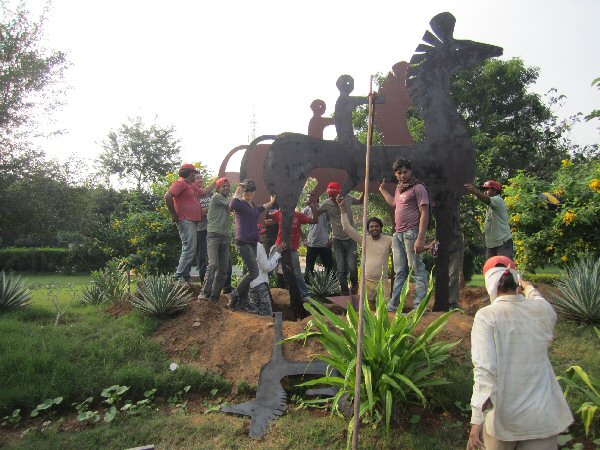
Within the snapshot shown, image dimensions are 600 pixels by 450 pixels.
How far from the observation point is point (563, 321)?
211 inches

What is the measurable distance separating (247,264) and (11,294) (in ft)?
10.3

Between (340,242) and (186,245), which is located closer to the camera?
(186,245)

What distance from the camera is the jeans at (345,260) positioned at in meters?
7.11

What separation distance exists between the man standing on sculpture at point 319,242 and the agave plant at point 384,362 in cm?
367

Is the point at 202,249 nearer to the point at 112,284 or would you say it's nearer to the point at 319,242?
the point at 112,284

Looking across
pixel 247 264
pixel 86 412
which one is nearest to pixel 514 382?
pixel 86 412

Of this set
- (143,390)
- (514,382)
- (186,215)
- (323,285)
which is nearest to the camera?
(514,382)

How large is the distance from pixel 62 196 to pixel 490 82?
58.3 ft

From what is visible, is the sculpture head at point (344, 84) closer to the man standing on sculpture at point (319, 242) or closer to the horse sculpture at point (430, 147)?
the horse sculpture at point (430, 147)

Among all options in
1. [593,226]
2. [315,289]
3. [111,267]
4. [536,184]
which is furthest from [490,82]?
[111,267]

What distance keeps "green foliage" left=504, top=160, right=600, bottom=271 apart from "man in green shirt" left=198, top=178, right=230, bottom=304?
15.5 feet

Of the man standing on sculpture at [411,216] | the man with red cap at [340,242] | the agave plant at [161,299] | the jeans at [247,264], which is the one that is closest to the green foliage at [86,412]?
the agave plant at [161,299]

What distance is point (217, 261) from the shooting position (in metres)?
6.25

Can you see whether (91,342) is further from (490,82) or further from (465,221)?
(490,82)
